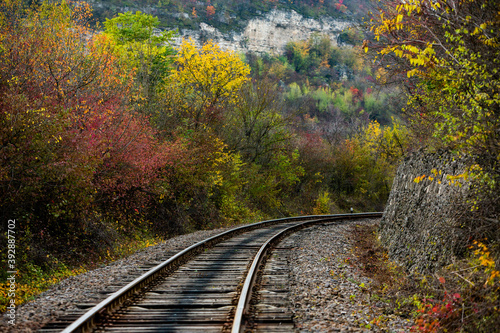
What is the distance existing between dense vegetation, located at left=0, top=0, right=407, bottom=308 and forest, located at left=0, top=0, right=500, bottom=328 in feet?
0.24

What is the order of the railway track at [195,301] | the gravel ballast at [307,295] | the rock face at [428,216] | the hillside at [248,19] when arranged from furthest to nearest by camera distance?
the hillside at [248,19]
the rock face at [428,216]
the gravel ballast at [307,295]
the railway track at [195,301]

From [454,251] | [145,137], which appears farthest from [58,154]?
[454,251]

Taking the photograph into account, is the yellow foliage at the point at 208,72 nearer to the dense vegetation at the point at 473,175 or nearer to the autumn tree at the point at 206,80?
the autumn tree at the point at 206,80

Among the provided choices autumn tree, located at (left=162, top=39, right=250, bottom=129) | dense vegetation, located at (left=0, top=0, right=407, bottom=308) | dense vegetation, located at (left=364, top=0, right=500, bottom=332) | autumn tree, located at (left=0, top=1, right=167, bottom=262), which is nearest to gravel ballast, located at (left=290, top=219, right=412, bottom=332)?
dense vegetation, located at (left=364, top=0, right=500, bottom=332)

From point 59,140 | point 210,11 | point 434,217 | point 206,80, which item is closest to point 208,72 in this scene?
point 206,80

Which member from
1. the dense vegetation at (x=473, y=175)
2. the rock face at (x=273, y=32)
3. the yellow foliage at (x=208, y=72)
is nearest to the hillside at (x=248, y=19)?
the rock face at (x=273, y=32)

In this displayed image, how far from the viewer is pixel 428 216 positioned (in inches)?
417

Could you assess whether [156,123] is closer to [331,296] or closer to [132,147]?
[132,147]

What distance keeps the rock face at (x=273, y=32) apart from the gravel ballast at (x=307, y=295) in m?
130

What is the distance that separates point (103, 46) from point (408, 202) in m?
14.7

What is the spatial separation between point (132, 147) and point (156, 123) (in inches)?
277

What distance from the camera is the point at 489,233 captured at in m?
7.29

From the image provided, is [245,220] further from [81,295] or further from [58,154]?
[81,295]

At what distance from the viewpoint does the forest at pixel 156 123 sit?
304 inches
